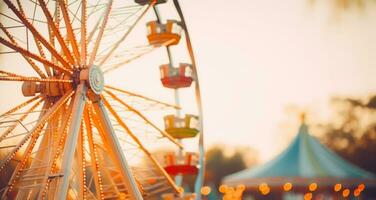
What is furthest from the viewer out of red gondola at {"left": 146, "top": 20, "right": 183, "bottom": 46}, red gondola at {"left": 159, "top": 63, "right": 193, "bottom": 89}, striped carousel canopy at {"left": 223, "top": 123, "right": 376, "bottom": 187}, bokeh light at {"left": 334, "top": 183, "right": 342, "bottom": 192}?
bokeh light at {"left": 334, "top": 183, "right": 342, "bottom": 192}

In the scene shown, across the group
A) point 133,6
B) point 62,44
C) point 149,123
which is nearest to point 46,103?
point 62,44

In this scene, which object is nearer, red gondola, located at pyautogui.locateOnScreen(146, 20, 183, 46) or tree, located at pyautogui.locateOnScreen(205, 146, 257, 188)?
red gondola, located at pyautogui.locateOnScreen(146, 20, 183, 46)

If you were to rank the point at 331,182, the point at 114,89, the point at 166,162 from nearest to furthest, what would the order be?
the point at 114,89, the point at 166,162, the point at 331,182

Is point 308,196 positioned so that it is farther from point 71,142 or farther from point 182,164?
point 71,142

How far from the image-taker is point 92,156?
7957mm

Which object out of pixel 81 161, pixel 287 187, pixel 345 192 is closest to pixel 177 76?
pixel 81 161

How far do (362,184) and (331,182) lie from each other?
103 centimetres

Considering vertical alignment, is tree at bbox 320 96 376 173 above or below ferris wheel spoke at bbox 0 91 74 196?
below

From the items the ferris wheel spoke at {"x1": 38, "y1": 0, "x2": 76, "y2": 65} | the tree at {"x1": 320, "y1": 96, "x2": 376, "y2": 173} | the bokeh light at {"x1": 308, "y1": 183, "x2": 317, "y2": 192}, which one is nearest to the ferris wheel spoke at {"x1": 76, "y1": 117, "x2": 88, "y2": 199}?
the ferris wheel spoke at {"x1": 38, "y1": 0, "x2": 76, "y2": 65}

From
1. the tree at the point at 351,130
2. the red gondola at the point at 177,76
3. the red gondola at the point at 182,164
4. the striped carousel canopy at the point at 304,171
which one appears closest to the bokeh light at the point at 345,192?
the striped carousel canopy at the point at 304,171

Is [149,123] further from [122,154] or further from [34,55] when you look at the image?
[34,55]

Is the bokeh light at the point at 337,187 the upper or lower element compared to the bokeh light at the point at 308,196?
upper

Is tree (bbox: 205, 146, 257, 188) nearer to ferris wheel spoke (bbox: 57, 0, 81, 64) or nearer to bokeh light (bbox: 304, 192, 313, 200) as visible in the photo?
bokeh light (bbox: 304, 192, 313, 200)

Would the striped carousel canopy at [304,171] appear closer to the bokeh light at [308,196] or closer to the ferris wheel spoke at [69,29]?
the bokeh light at [308,196]
